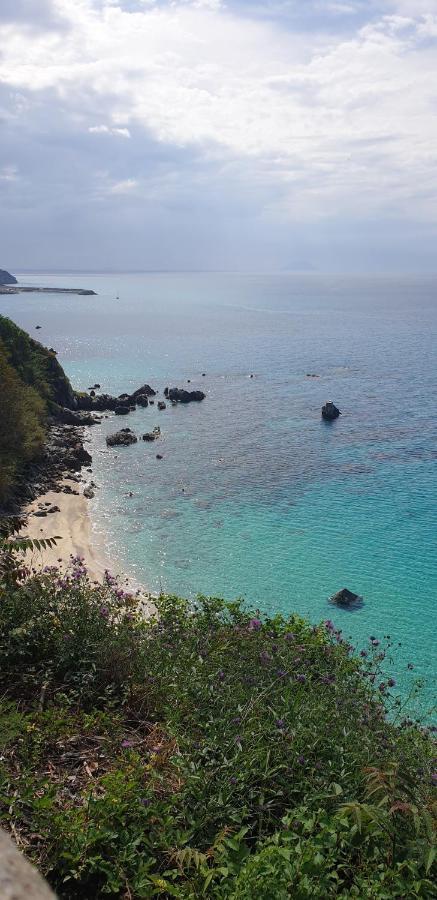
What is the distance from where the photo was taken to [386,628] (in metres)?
30.1

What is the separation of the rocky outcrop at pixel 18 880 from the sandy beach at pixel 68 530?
3265 centimetres

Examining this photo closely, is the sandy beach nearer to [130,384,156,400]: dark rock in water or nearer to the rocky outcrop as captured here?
the rocky outcrop

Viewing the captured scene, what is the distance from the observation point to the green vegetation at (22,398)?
46.3 metres

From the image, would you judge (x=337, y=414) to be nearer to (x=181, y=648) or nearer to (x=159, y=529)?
(x=159, y=529)

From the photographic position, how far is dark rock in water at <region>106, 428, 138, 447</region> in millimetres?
62656

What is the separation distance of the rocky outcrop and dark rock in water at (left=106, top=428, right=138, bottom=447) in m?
61.6

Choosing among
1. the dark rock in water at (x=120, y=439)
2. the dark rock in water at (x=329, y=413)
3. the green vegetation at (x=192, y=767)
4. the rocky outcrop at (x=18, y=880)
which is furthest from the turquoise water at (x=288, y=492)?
the rocky outcrop at (x=18, y=880)

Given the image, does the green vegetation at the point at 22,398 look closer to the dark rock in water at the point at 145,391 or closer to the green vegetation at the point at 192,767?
the dark rock in water at the point at 145,391

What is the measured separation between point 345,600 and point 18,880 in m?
32.1

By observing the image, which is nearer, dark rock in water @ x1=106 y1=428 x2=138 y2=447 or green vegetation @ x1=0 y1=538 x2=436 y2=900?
green vegetation @ x1=0 y1=538 x2=436 y2=900

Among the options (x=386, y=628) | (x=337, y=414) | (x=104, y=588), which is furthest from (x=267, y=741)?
(x=337, y=414)

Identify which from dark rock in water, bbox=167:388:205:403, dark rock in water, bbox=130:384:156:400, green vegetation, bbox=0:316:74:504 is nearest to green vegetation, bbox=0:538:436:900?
green vegetation, bbox=0:316:74:504

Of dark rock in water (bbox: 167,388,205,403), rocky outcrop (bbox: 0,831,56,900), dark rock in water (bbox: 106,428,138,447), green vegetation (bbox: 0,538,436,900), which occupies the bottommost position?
dark rock in water (bbox: 106,428,138,447)

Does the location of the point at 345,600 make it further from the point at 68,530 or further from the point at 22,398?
the point at 22,398
